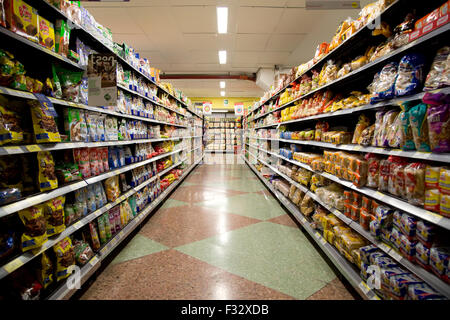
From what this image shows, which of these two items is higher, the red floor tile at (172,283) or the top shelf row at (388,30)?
the top shelf row at (388,30)

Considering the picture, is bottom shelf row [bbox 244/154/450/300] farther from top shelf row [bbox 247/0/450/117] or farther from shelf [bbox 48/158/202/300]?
A: shelf [bbox 48/158/202/300]

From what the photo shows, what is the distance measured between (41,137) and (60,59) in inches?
23.7

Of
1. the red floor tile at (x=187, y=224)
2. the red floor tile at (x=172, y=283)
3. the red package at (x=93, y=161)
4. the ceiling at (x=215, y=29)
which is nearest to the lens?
the red floor tile at (x=172, y=283)

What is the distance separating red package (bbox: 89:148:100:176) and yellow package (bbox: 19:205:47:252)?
0.66 meters

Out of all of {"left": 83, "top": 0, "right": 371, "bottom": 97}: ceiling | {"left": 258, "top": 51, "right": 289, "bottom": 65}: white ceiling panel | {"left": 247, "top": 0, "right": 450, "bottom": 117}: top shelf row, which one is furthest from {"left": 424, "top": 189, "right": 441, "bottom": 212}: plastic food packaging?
{"left": 258, "top": 51, "right": 289, "bottom": 65}: white ceiling panel

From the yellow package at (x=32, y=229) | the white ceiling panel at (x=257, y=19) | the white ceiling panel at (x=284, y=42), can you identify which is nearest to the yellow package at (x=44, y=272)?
the yellow package at (x=32, y=229)

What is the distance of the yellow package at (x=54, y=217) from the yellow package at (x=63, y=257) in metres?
0.11

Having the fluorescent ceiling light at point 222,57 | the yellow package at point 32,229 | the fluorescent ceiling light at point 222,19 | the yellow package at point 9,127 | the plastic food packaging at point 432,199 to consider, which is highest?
the fluorescent ceiling light at point 222,57

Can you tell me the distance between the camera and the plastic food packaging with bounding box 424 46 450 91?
979mm

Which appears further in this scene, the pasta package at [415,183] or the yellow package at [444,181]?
the pasta package at [415,183]

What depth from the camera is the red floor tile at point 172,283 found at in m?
1.55

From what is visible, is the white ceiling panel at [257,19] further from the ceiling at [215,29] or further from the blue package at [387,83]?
the blue package at [387,83]
